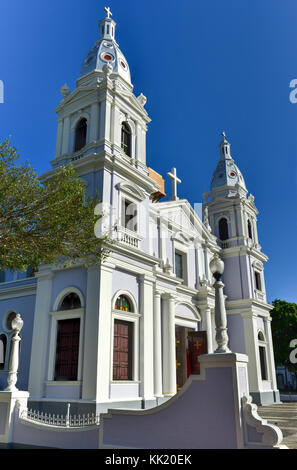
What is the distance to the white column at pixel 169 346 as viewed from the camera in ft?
54.6

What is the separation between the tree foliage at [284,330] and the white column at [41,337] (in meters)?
27.9

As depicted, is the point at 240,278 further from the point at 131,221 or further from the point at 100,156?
the point at 100,156

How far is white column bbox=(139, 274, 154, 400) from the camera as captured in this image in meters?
14.5

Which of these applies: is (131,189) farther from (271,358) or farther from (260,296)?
(271,358)

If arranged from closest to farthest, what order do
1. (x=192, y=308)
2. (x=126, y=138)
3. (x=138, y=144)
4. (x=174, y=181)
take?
1. (x=126, y=138)
2. (x=138, y=144)
3. (x=192, y=308)
4. (x=174, y=181)

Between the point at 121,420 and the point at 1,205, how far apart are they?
5.73 meters

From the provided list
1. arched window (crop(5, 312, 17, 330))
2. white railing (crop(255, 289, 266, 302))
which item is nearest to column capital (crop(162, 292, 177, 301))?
arched window (crop(5, 312, 17, 330))

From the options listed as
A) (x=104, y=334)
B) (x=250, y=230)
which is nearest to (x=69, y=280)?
(x=104, y=334)

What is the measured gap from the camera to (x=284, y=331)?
3706cm

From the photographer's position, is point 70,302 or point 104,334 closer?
point 104,334

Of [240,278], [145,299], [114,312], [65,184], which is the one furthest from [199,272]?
[65,184]

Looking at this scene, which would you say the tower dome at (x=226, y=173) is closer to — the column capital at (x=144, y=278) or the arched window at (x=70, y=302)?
the column capital at (x=144, y=278)

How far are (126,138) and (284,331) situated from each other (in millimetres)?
27197

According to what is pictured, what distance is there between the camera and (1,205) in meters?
9.75
